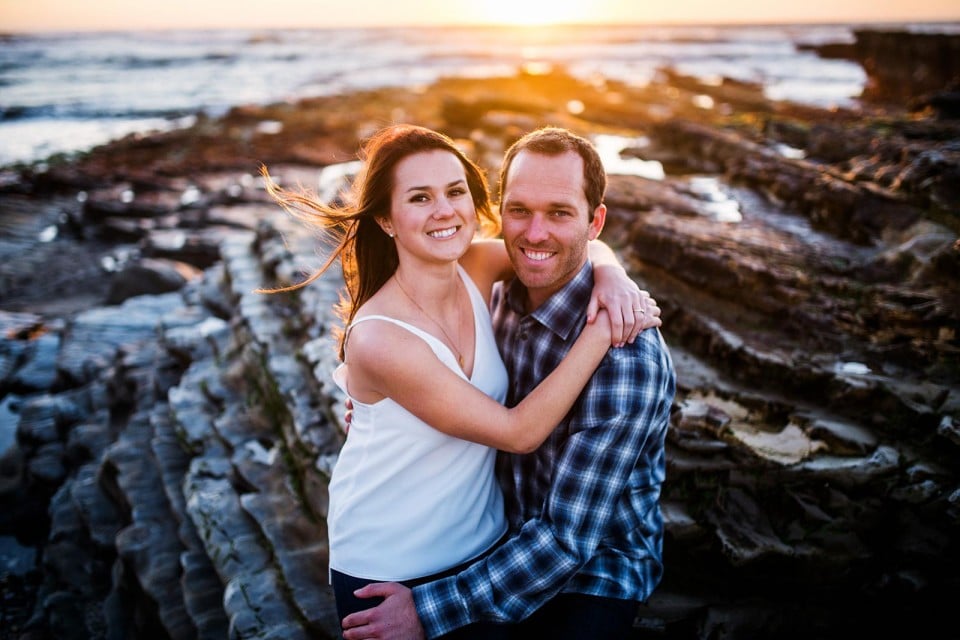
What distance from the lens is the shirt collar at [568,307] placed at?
3.38 metres

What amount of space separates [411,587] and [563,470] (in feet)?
3.29

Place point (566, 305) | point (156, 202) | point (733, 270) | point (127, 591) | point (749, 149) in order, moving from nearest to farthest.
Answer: point (566, 305)
point (733, 270)
point (127, 591)
point (749, 149)
point (156, 202)

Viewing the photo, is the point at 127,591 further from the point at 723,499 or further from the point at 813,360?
the point at 813,360

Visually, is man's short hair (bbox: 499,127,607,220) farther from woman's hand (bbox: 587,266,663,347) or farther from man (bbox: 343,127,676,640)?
woman's hand (bbox: 587,266,663,347)

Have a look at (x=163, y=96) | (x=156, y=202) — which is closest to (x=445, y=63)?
(x=163, y=96)

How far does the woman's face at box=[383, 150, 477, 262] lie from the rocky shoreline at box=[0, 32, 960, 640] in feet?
7.36

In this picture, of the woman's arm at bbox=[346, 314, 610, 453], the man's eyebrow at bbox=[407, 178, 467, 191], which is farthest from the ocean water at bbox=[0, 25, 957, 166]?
the woman's arm at bbox=[346, 314, 610, 453]

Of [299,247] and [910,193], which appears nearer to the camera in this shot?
[910,193]

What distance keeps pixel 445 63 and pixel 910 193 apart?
2372 inches

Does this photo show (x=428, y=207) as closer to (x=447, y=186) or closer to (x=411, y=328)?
(x=447, y=186)

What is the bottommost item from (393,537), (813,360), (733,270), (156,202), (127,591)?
(127,591)

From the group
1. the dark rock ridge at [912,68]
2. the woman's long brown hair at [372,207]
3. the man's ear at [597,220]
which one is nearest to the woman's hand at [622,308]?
the man's ear at [597,220]

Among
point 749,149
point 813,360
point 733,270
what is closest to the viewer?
point 813,360

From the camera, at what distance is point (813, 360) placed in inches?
183
